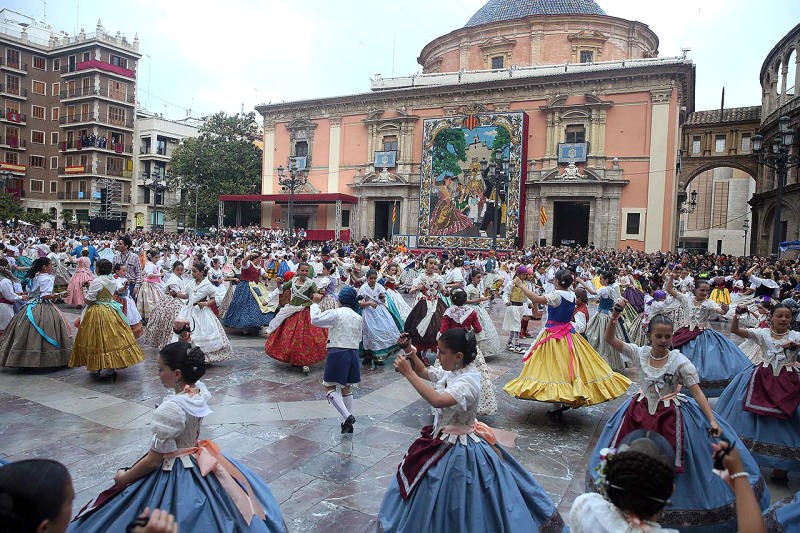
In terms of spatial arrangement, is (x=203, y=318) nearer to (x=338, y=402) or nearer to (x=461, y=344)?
(x=338, y=402)

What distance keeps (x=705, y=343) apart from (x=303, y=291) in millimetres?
5600

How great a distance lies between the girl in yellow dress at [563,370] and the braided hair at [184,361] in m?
3.68

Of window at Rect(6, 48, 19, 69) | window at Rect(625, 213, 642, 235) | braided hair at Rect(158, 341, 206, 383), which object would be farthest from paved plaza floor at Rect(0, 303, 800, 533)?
window at Rect(6, 48, 19, 69)

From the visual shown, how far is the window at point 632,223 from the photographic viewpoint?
1174 inches

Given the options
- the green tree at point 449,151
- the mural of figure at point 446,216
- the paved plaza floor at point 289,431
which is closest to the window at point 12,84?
the green tree at point 449,151

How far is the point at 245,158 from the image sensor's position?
44.0 m

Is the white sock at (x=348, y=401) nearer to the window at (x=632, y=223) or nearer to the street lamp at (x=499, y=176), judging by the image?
the street lamp at (x=499, y=176)

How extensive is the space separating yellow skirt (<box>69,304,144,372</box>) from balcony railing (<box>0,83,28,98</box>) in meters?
50.3

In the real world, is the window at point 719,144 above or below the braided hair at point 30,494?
above

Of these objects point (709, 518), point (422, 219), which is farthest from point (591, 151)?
point (709, 518)

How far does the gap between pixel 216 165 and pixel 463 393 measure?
42.3 m

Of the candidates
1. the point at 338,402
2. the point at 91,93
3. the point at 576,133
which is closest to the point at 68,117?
the point at 91,93

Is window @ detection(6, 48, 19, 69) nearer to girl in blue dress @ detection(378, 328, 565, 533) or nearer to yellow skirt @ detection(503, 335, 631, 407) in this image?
yellow skirt @ detection(503, 335, 631, 407)

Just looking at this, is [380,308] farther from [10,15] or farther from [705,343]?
[10,15]
